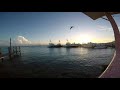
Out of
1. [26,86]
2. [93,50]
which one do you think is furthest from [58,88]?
[93,50]

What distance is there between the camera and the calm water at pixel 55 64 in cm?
639

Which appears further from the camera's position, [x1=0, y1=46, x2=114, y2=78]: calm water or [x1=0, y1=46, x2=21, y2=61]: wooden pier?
[x1=0, y1=46, x2=21, y2=61]: wooden pier

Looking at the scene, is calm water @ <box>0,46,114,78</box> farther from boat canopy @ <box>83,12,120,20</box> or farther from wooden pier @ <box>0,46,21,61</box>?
boat canopy @ <box>83,12,120,20</box>

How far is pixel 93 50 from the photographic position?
6.62 meters

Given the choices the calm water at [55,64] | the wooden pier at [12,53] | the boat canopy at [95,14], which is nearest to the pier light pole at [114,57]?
the boat canopy at [95,14]

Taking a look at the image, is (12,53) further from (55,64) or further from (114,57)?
(114,57)

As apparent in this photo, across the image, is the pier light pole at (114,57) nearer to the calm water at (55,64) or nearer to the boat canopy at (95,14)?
the boat canopy at (95,14)

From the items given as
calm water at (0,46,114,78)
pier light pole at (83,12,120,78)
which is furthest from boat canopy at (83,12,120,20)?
calm water at (0,46,114,78)

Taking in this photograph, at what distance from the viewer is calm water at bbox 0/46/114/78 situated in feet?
21.0

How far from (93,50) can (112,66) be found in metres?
0.67

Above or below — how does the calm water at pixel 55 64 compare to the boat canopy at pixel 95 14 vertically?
below

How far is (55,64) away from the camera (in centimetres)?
643

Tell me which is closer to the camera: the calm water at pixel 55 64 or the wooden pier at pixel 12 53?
the calm water at pixel 55 64
